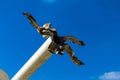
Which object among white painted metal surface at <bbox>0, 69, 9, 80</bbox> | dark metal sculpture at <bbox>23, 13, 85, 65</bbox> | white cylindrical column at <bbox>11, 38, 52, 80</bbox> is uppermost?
white painted metal surface at <bbox>0, 69, 9, 80</bbox>

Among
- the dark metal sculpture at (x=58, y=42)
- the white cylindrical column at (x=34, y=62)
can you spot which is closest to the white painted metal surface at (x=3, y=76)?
the white cylindrical column at (x=34, y=62)

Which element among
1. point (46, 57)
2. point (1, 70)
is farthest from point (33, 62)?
point (1, 70)

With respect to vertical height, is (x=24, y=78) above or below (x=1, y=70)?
below

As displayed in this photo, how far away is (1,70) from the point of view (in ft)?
72.7

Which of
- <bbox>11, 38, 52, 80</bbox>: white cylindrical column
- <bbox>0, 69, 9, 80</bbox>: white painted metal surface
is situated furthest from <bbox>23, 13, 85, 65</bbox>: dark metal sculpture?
<bbox>0, 69, 9, 80</bbox>: white painted metal surface

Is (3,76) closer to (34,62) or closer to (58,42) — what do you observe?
(34,62)

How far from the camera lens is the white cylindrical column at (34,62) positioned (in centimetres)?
1645

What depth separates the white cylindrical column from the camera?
16455mm

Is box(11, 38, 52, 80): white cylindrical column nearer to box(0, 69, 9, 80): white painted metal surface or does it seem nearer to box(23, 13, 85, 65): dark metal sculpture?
box(23, 13, 85, 65): dark metal sculpture

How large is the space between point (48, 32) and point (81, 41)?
1.65 meters

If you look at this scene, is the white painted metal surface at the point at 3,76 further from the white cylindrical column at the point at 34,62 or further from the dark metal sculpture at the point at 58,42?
the dark metal sculpture at the point at 58,42

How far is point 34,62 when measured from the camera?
17203 mm

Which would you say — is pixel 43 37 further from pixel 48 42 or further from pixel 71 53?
pixel 71 53

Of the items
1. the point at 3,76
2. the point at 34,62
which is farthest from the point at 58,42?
the point at 3,76
